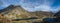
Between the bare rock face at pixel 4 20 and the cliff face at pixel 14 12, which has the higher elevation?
the cliff face at pixel 14 12

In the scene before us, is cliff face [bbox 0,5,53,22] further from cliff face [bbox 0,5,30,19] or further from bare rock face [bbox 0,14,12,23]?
bare rock face [bbox 0,14,12,23]

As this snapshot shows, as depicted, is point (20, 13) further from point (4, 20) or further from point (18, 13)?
point (4, 20)

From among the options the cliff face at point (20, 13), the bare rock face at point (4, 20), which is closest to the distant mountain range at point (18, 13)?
the cliff face at point (20, 13)

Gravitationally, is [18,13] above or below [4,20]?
above

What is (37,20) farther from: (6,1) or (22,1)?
(6,1)

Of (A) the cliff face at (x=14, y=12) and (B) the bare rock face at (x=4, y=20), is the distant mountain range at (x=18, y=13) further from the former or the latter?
(B) the bare rock face at (x=4, y=20)

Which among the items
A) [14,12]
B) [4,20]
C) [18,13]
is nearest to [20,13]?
[18,13]

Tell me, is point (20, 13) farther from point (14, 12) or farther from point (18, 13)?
point (14, 12)

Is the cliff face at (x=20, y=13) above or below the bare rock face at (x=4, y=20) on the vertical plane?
above

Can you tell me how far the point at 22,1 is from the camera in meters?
6.98

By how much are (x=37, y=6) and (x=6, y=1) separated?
1.21m

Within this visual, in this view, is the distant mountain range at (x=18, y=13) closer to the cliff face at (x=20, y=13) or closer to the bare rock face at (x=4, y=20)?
the cliff face at (x=20, y=13)

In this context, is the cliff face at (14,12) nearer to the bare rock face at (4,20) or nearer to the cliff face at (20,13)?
the cliff face at (20,13)

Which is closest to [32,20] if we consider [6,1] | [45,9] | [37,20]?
[37,20]
